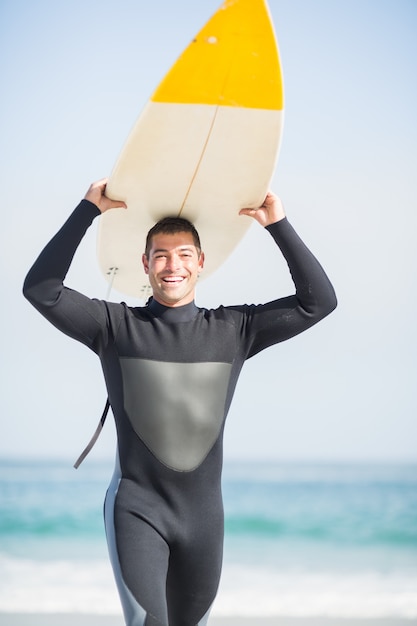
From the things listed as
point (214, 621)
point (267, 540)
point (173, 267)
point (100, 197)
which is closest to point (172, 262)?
point (173, 267)

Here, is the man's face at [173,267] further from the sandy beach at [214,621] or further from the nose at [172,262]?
the sandy beach at [214,621]

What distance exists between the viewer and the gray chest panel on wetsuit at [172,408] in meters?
3.26

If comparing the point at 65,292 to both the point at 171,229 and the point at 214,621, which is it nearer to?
the point at 171,229

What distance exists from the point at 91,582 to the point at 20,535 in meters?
3.92

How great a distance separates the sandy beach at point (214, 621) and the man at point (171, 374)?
3.59m

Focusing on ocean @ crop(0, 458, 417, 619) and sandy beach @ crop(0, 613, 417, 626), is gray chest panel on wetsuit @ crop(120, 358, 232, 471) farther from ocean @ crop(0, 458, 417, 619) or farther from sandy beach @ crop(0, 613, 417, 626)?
ocean @ crop(0, 458, 417, 619)

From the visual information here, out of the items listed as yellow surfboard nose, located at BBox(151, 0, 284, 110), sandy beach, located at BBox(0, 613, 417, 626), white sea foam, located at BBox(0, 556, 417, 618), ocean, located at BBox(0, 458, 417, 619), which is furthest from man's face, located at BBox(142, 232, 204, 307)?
white sea foam, located at BBox(0, 556, 417, 618)

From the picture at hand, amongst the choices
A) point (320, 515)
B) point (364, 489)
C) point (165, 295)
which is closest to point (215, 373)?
point (165, 295)

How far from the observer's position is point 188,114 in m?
3.29

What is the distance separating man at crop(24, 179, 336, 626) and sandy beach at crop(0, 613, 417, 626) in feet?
11.8

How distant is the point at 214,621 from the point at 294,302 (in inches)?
162

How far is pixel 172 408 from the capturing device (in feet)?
10.8

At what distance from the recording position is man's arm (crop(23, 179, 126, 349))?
322 centimetres

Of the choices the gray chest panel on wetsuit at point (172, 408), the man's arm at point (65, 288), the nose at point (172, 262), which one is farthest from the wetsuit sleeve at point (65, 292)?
the nose at point (172, 262)
